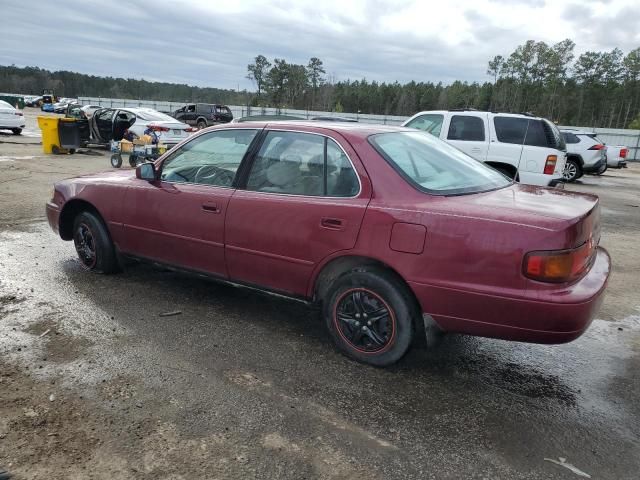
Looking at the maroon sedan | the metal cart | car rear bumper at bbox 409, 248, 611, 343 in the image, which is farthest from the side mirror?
the metal cart

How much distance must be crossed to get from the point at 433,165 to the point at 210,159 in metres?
1.78

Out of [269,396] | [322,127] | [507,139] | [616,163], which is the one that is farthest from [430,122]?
[616,163]

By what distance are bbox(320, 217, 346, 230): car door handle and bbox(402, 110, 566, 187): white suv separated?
7.01 metres

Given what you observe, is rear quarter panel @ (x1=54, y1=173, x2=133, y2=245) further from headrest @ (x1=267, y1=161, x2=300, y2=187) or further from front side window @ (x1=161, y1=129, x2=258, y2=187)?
headrest @ (x1=267, y1=161, x2=300, y2=187)

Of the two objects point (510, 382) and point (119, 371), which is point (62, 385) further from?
point (510, 382)

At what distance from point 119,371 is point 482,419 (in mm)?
2183

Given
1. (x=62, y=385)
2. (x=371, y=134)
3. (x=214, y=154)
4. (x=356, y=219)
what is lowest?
(x=62, y=385)

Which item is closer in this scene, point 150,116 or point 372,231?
point 372,231

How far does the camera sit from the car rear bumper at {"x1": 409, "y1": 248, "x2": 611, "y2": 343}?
258cm

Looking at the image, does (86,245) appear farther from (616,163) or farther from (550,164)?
(616,163)

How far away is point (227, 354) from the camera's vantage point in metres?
3.33

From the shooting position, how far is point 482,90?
241 ft

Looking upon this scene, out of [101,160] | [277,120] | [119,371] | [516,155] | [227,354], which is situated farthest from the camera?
[101,160]

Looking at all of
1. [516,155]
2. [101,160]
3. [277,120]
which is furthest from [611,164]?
[277,120]
